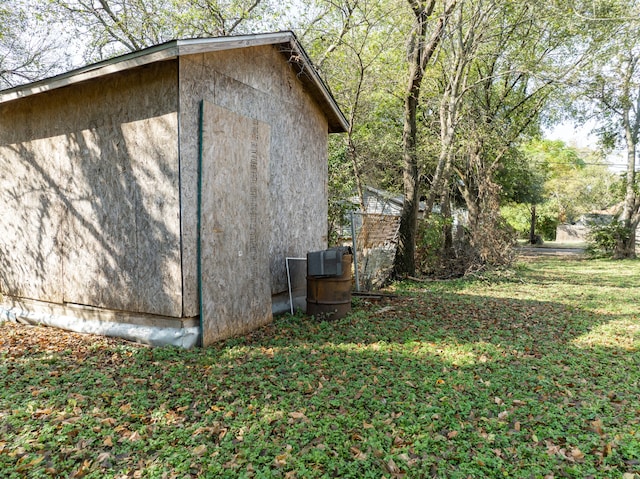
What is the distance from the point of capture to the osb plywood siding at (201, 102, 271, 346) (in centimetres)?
548

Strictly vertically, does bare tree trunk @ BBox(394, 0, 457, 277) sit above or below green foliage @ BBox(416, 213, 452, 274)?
above

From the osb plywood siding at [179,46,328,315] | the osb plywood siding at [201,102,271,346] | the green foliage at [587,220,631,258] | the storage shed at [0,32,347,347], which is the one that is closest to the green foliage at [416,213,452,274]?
the osb plywood siding at [179,46,328,315]

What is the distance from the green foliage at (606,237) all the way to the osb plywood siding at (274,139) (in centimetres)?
1777

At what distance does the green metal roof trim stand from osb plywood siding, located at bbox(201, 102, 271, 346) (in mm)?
749

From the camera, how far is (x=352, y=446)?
328 cm

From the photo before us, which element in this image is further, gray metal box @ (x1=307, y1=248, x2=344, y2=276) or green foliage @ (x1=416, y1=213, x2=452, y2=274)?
green foliage @ (x1=416, y1=213, x2=452, y2=274)

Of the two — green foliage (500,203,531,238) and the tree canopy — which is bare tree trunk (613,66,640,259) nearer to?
the tree canopy

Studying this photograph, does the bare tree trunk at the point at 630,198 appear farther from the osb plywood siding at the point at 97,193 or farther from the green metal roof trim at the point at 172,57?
the osb plywood siding at the point at 97,193

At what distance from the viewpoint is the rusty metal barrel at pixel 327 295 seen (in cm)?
711

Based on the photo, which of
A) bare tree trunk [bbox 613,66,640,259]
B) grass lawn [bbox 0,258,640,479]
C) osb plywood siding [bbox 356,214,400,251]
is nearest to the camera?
grass lawn [bbox 0,258,640,479]

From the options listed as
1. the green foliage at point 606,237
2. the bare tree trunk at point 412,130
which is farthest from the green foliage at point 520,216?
the bare tree trunk at point 412,130

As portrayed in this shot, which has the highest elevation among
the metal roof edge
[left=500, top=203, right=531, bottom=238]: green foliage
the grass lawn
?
the metal roof edge

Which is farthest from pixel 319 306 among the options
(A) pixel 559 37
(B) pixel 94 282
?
(A) pixel 559 37

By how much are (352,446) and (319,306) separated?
3.87 metres
